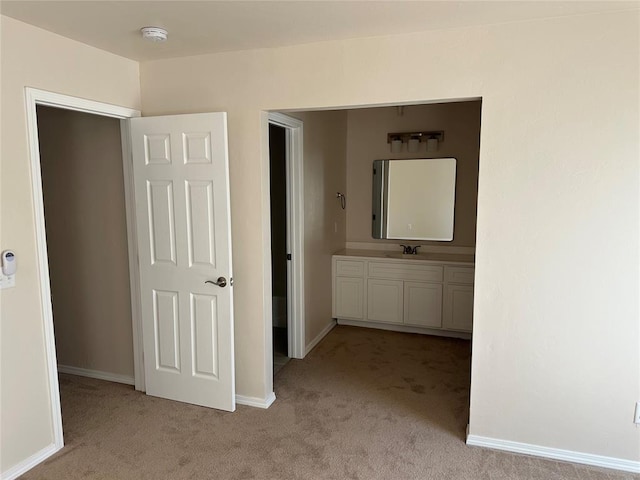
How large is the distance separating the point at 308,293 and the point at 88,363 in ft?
6.08

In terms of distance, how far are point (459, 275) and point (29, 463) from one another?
11.5 ft

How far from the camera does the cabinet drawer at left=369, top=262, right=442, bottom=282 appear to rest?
437 cm

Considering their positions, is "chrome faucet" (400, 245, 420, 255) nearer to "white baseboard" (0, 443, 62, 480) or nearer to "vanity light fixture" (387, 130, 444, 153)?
"vanity light fixture" (387, 130, 444, 153)

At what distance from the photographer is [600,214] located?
2332 millimetres

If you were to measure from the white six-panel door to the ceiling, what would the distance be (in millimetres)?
535

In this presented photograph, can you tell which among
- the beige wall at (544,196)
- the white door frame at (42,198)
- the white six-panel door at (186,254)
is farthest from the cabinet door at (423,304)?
the white door frame at (42,198)

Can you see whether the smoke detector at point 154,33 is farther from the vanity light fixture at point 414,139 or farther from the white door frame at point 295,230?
the vanity light fixture at point 414,139

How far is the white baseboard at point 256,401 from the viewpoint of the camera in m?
3.13

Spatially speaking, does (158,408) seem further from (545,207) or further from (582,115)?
(582,115)

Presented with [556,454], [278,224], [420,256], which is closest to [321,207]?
[278,224]

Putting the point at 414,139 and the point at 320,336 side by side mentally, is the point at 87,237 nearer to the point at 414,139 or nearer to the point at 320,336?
the point at 320,336

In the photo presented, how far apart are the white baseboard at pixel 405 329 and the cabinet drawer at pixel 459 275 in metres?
0.52

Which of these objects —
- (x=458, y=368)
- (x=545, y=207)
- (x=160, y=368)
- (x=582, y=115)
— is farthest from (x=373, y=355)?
(x=582, y=115)

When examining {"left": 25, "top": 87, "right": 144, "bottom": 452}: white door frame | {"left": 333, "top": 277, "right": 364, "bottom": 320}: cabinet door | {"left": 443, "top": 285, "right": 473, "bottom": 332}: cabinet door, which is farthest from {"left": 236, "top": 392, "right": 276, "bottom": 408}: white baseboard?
{"left": 443, "top": 285, "right": 473, "bottom": 332}: cabinet door
